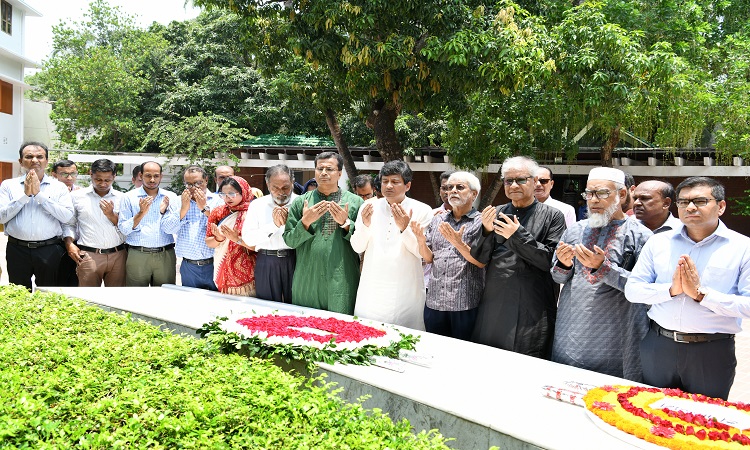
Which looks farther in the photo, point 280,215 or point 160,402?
point 280,215

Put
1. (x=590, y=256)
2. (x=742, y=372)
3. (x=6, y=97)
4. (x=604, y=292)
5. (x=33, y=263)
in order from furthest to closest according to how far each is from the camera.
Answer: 1. (x=6, y=97)
2. (x=742, y=372)
3. (x=33, y=263)
4. (x=604, y=292)
5. (x=590, y=256)

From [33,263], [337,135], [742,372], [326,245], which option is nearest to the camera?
[326,245]

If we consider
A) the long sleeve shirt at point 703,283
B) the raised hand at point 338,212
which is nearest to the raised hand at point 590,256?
the long sleeve shirt at point 703,283

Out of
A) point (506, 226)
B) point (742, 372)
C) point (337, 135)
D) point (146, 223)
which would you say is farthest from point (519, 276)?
point (337, 135)

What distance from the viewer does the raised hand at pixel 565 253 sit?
137 inches

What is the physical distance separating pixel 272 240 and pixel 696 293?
9.99 ft

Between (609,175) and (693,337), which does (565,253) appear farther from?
(693,337)

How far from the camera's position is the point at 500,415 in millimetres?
2668

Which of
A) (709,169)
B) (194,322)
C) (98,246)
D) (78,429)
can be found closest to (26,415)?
(78,429)

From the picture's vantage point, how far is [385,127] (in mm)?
11734

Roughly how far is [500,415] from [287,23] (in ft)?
28.9

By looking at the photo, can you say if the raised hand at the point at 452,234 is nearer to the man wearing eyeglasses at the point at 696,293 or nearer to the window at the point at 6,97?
the man wearing eyeglasses at the point at 696,293

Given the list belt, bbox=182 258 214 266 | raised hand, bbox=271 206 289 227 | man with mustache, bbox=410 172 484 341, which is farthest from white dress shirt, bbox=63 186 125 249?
man with mustache, bbox=410 172 484 341

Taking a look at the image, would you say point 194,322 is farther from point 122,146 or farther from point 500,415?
point 122,146
